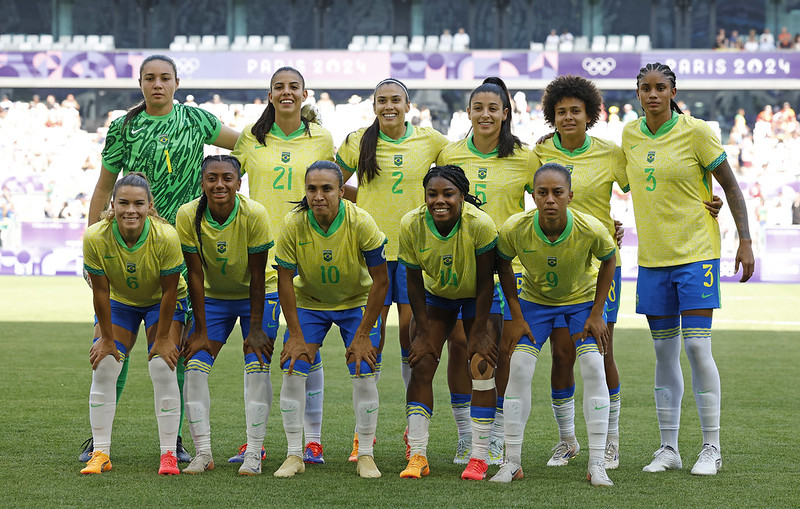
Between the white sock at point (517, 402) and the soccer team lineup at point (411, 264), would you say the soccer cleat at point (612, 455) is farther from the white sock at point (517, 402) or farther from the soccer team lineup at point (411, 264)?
the white sock at point (517, 402)

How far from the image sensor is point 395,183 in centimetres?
553

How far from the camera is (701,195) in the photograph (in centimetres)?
531

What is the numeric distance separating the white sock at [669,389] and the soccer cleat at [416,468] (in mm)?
1308

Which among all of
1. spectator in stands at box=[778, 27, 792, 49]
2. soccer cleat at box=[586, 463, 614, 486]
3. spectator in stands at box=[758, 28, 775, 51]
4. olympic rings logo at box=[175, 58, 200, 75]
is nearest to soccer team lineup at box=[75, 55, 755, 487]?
soccer cleat at box=[586, 463, 614, 486]

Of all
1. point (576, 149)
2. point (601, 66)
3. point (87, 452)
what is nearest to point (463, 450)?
point (576, 149)

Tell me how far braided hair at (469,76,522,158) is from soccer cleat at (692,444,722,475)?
1.85 m

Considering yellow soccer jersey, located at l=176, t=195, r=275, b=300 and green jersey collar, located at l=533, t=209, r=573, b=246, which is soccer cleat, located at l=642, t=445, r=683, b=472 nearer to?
green jersey collar, located at l=533, t=209, r=573, b=246

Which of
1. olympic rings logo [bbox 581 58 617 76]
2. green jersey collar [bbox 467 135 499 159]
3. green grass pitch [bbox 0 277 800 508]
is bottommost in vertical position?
green grass pitch [bbox 0 277 800 508]

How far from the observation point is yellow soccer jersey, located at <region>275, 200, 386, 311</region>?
4.97m

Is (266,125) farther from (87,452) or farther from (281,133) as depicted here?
(87,452)

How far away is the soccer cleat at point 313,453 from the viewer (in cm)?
530

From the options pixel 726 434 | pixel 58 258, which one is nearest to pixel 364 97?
pixel 58 258

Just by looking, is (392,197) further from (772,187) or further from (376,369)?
(772,187)

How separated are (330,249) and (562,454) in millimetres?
1671
